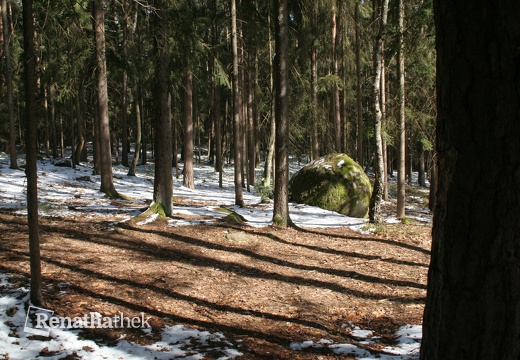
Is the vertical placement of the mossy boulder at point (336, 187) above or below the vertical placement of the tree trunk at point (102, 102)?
below

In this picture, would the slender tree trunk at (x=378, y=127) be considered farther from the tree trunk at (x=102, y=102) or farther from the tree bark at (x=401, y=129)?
the tree trunk at (x=102, y=102)

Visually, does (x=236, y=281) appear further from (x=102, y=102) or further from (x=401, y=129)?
(x=102, y=102)

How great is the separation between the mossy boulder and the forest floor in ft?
12.0

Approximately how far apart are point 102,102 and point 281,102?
7585 mm

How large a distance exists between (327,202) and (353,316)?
9.06m

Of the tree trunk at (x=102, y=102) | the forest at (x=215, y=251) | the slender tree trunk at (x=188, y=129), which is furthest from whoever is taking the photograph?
the slender tree trunk at (x=188, y=129)

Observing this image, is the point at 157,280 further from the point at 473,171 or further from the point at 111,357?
the point at 473,171

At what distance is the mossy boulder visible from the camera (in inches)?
570

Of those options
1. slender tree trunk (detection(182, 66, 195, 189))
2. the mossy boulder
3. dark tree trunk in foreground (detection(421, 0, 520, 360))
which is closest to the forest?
dark tree trunk in foreground (detection(421, 0, 520, 360))

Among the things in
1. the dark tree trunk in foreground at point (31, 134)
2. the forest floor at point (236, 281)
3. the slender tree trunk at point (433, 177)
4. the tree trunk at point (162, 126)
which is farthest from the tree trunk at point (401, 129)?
the dark tree trunk in foreground at point (31, 134)

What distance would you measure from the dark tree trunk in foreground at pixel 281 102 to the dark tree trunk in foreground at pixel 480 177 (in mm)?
8478

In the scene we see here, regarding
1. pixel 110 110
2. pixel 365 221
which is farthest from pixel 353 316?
pixel 110 110

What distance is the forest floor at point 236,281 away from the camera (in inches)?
187

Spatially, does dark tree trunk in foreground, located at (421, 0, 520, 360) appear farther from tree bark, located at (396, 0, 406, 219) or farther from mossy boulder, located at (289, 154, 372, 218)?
mossy boulder, located at (289, 154, 372, 218)
